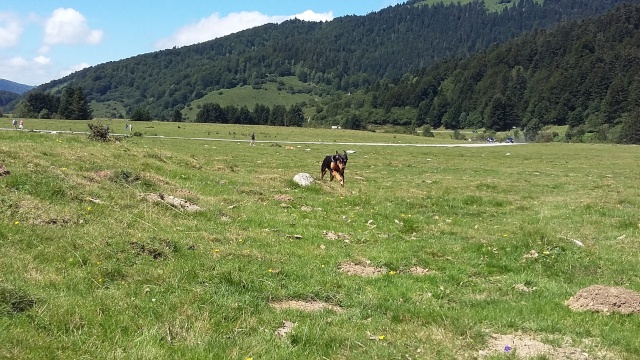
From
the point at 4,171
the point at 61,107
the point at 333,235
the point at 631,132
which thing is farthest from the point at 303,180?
the point at 631,132

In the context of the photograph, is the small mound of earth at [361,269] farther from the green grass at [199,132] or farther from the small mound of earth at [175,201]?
the green grass at [199,132]

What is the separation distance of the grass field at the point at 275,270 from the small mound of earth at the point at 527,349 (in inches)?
4.9

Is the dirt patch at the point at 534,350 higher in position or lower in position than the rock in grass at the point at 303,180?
lower

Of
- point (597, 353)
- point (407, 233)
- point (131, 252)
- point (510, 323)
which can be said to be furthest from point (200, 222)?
point (597, 353)

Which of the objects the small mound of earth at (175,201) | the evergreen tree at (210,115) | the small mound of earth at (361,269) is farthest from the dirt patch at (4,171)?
the evergreen tree at (210,115)

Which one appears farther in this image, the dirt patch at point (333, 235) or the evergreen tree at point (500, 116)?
the evergreen tree at point (500, 116)

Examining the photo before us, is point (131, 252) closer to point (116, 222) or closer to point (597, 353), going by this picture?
point (116, 222)

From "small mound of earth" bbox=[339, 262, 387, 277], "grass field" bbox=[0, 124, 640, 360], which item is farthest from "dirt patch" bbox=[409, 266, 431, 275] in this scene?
"small mound of earth" bbox=[339, 262, 387, 277]

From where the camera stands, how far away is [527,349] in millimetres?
7164

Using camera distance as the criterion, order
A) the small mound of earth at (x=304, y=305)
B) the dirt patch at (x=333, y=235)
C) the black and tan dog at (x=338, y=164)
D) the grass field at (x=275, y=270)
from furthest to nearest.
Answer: the black and tan dog at (x=338, y=164) → the dirt patch at (x=333, y=235) → the small mound of earth at (x=304, y=305) → the grass field at (x=275, y=270)

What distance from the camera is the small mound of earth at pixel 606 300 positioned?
345 inches

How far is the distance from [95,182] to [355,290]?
1019 centimetres

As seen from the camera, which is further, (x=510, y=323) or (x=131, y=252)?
(x=131, y=252)

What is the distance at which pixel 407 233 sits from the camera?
16.2 m
